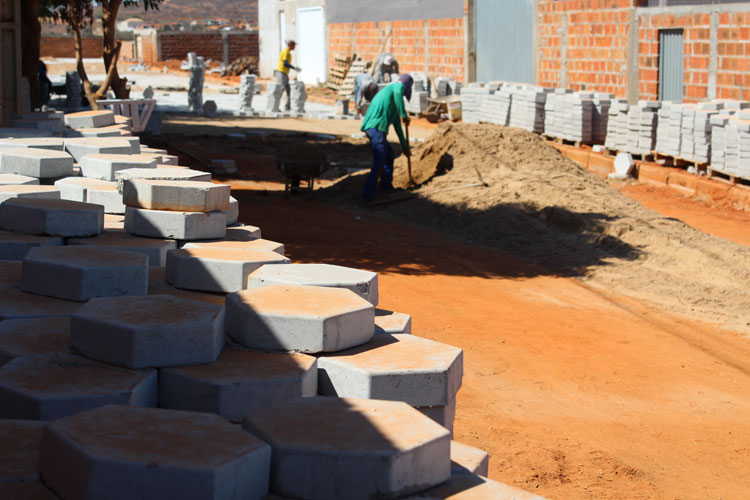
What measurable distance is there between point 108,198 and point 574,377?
3557 millimetres

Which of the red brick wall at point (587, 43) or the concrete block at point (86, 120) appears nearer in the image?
the concrete block at point (86, 120)

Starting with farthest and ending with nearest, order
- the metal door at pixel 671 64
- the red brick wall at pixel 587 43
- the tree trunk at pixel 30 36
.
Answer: the red brick wall at pixel 587 43 < the metal door at pixel 671 64 < the tree trunk at pixel 30 36

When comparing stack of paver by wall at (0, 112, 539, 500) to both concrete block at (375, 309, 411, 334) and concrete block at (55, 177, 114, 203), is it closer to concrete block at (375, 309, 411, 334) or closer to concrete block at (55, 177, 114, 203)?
concrete block at (375, 309, 411, 334)

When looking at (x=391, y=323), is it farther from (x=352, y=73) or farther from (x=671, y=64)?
(x=352, y=73)

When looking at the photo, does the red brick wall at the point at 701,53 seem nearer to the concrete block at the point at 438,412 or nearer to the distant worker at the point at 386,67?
the distant worker at the point at 386,67

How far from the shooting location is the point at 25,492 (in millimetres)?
2492

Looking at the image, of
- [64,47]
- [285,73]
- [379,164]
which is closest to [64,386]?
[379,164]

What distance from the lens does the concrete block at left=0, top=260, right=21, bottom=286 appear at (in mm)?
4432

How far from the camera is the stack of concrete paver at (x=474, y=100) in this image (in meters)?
21.1

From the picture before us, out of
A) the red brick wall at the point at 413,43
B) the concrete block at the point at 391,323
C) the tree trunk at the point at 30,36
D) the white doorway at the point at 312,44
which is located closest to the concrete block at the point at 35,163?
the concrete block at the point at 391,323

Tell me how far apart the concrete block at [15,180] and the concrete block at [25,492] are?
4.31 metres

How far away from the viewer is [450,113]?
23.1 m

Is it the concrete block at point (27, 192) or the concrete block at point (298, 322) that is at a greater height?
the concrete block at point (27, 192)

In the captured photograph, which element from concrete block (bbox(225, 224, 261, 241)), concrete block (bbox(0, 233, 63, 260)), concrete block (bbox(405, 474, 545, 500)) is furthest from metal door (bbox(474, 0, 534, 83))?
concrete block (bbox(405, 474, 545, 500))
